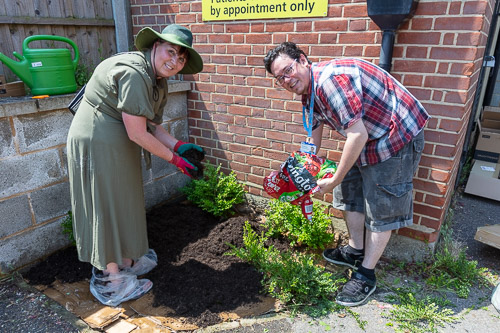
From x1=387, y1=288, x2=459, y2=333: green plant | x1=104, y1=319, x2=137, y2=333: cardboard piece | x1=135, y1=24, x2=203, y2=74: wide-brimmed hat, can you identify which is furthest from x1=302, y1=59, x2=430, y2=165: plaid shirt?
x1=104, y1=319, x2=137, y2=333: cardboard piece

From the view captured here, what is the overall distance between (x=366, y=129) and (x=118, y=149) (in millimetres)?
1630

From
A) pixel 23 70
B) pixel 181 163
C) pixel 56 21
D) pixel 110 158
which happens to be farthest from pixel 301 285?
pixel 56 21

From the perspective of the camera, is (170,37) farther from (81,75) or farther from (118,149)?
(81,75)

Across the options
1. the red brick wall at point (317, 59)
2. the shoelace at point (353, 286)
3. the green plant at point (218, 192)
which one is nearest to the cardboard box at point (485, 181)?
the red brick wall at point (317, 59)

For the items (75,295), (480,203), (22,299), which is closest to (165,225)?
(75,295)

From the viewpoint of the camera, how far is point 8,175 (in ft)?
8.94

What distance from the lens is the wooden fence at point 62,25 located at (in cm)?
314

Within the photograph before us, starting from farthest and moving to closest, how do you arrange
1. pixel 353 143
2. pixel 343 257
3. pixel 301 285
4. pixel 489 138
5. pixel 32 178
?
pixel 489 138
pixel 343 257
pixel 32 178
pixel 301 285
pixel 353 143

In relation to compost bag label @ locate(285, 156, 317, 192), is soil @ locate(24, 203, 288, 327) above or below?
below

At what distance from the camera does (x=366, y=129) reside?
234cm

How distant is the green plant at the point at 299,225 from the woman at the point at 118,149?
117 cm

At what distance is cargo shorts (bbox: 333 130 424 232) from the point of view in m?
2.44

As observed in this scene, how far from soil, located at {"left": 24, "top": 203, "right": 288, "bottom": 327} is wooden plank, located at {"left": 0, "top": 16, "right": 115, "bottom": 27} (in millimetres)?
2046

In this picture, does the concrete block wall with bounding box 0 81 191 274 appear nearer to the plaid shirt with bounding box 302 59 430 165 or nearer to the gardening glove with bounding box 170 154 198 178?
the gardening glove with bounding box 170 154 198 178
